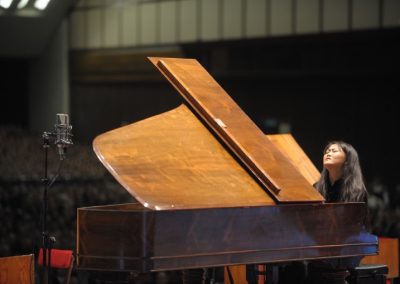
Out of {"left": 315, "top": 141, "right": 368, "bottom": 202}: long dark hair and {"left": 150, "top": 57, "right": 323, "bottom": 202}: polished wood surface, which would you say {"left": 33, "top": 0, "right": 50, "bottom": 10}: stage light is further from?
{"left": 315, "top": 141, "right": 368, "bottom": 202}: long dark hair

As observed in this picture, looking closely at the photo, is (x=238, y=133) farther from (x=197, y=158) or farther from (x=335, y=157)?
(x=335, y=157)

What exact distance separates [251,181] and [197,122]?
1.99 feet

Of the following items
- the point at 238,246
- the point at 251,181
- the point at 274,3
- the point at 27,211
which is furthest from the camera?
the point at 274,3

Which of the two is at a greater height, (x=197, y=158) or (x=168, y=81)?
(x=168, y=81)

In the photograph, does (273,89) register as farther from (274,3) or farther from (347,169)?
(347,169)

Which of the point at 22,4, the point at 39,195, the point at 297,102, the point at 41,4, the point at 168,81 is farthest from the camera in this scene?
the point at 41,4

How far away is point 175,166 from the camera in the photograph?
5926 mm

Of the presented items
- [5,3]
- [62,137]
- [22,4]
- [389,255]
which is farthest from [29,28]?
[62,137]

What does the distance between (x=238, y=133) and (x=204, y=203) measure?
91cm

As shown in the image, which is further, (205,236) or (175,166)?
(175,166)

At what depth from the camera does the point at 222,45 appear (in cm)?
1888

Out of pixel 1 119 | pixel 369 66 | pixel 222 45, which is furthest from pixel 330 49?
pixel 1 119

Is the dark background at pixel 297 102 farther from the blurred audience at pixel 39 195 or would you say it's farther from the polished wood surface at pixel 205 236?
the polished wood surface at pixel 205 236

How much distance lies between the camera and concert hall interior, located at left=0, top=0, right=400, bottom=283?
12324mm
